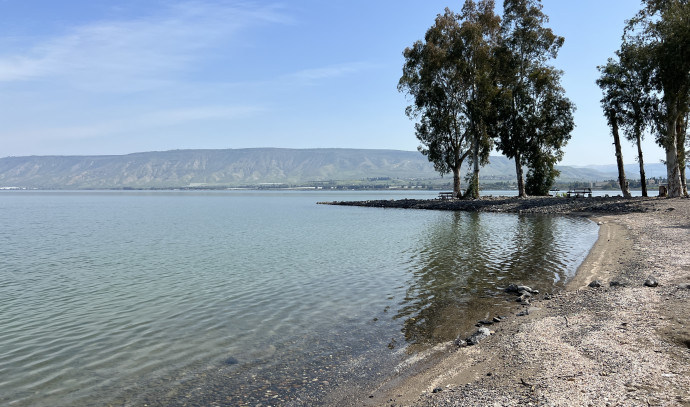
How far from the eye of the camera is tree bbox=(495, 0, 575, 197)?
2421 inches

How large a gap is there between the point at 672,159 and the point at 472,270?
42605 mm

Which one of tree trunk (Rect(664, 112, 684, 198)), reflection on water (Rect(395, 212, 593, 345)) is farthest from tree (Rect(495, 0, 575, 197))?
reflection on water (Rect(395, 212, 593, 345))

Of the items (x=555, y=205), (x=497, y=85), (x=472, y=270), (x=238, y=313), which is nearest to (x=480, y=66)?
(x=497, y=85)

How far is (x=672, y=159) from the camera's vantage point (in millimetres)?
50500

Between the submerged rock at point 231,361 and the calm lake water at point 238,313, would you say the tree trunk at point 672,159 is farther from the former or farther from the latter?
the submerged rock at point 231,361

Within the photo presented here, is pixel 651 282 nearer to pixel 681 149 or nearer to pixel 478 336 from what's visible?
pixel 478 336

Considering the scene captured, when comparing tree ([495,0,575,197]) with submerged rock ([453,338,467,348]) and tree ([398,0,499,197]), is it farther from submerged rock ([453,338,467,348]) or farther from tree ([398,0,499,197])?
submerged rock ([453,338,467,348])

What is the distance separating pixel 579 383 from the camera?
24.9 feet

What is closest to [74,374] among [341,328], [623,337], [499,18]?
[341,328]

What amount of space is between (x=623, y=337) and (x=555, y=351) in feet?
5.62

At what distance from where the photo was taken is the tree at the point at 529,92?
2421 inches

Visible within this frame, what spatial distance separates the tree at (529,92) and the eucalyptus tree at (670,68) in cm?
1131

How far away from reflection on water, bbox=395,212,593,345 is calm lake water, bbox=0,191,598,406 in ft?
0.34

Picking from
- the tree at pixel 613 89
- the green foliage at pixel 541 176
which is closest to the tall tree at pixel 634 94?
the tree at pixel 613 89
